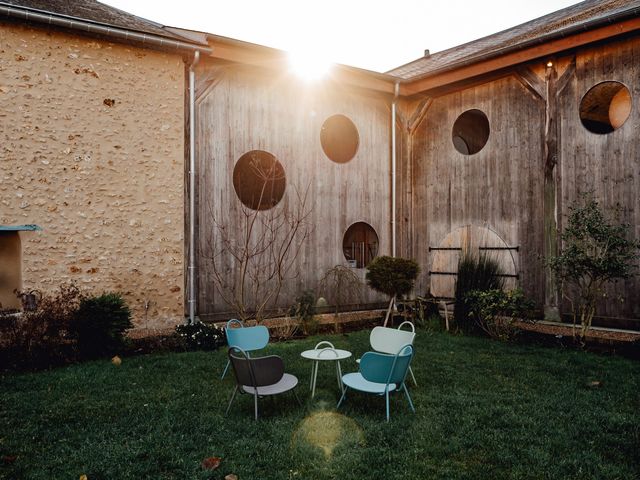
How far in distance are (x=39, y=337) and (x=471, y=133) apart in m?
10.1

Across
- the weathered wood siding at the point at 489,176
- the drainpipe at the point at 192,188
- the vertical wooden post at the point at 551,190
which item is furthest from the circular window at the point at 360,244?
the drainpipe at the point at 192,188

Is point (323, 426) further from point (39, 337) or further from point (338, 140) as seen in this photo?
point (338, 140)

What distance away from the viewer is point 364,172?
36.3ft

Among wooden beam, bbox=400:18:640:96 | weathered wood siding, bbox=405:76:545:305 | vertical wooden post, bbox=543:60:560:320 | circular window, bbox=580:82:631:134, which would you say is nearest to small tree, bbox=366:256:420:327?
weathered wood siding, bbox=405:76:545:305

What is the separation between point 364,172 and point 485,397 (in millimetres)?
6983

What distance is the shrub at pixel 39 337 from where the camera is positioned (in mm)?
6117

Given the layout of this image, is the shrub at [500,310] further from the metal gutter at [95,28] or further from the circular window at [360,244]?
the metal gutter at [95,28]

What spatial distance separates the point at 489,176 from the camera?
10156 mm

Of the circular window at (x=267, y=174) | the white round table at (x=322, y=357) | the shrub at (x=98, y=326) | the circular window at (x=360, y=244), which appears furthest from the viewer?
the circular window at (x=360, y=244)

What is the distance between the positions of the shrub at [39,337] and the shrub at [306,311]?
390cm

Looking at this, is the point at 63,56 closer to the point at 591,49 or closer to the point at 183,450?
the point at 183,450

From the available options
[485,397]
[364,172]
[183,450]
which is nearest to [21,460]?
[183,450]

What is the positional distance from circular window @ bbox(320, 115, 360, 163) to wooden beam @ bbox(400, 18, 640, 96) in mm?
1788

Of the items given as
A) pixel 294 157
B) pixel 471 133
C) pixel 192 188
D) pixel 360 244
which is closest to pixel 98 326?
pixel 192 188
